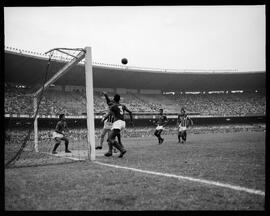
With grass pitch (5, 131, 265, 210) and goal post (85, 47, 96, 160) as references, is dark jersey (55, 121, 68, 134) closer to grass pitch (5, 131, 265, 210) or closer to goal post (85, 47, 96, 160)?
goal post (85, 47, 96, 160)

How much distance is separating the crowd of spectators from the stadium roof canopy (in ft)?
5.50

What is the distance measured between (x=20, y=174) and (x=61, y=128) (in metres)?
5.95

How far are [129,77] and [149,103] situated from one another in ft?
18.7

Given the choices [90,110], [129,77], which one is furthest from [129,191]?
[129,77]

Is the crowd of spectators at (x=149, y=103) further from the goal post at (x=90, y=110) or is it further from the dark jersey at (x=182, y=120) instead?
the goal post at (x=90, y=110)

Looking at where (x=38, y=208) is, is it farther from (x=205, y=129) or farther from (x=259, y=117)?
(x=259, y=117)

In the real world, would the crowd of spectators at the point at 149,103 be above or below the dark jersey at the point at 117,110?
above

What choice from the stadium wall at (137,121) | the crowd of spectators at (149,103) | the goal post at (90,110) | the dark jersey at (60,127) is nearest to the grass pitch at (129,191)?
the goal post at (90,110)

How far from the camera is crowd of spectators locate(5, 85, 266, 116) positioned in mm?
33531

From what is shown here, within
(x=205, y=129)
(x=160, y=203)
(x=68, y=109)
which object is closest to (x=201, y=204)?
(x=160, y=203)

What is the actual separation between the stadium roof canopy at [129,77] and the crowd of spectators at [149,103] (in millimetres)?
1677

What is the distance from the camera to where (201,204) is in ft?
11.4

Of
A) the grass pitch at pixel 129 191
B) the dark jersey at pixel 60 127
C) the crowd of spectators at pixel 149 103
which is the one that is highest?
the crowd of spectators at pixel 149 103

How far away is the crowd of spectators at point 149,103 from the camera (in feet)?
110
